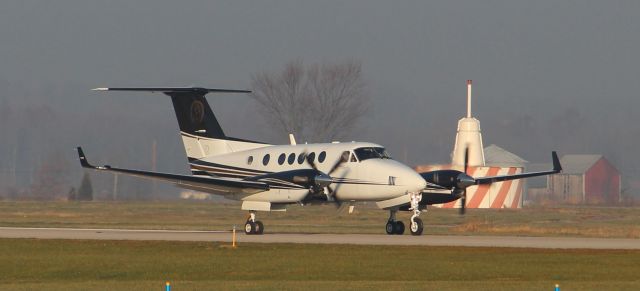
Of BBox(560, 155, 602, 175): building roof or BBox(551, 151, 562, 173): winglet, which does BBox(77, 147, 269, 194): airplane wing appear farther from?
BBox(560, 155, 602, 175): building roof

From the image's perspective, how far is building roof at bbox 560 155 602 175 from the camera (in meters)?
146

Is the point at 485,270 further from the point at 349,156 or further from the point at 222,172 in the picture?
the point at 222,172

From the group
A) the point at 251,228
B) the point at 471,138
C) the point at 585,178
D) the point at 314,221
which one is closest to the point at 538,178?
the point at 585,178

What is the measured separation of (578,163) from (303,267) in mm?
124153

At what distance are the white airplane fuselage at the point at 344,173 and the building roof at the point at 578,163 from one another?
10681 cm

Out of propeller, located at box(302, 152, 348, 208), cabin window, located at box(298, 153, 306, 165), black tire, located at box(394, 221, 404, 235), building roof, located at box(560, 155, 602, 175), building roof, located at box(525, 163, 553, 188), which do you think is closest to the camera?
propeller, located at box(302, 152, 348, 208)

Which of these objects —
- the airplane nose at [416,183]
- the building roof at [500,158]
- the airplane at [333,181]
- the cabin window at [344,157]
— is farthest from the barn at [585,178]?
the airplane nose at [416,183]

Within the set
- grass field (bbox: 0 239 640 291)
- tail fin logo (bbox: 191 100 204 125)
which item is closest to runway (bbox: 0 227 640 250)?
grass field (bbox: 0 239 640 291)

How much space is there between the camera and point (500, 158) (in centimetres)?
10700

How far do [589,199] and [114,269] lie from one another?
101080 mm

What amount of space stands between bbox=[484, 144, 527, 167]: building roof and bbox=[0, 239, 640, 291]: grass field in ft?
230

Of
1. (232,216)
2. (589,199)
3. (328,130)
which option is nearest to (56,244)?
(232,216)

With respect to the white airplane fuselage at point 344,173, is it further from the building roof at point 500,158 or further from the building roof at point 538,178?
the building roof at point 538,178

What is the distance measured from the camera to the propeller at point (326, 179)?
40719mm
